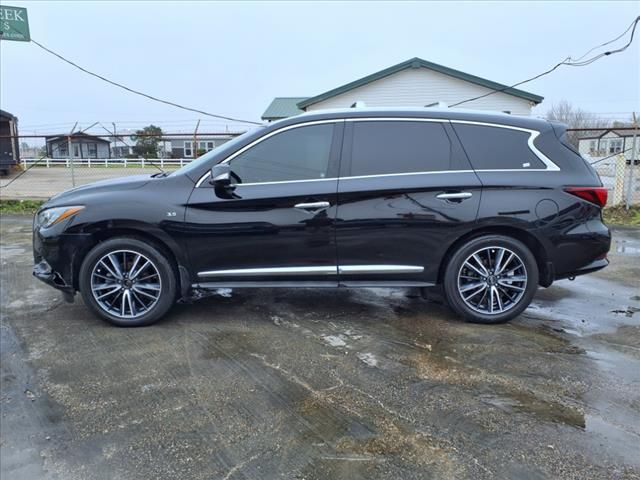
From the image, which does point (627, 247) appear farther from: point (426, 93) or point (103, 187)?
point (426, 93)

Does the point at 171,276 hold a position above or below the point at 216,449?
above

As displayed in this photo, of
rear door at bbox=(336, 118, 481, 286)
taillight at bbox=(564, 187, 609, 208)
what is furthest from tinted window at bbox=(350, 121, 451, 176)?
taillight at bbox=(564, 187, 609, 208)

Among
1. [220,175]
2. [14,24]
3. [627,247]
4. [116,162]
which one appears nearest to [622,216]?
[627,247]

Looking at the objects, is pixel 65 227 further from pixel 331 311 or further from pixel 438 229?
A: pixel 438 229

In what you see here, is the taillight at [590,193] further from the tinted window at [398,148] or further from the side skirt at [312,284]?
the side skirt at [312,284]

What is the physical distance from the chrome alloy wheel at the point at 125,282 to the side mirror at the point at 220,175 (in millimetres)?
881

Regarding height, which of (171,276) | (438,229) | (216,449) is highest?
(438,229)

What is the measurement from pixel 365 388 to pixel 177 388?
3.94 feet

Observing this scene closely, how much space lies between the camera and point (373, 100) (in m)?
19.2

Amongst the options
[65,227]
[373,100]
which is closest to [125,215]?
[65,227]

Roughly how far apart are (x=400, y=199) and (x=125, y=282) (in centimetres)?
240

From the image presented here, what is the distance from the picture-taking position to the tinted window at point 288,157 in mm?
4215

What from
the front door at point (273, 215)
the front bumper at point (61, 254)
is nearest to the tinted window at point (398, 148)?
the front door at point (273, 215)

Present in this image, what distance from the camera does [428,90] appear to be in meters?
18.8
